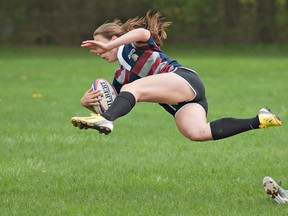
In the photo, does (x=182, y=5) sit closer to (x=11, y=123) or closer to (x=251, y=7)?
(x=251, y=7)

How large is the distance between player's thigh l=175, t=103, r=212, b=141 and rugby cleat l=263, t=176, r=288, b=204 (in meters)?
0.65

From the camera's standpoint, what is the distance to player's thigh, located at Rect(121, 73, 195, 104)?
19.9ft

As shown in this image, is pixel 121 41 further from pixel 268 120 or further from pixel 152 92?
pixel 268 120

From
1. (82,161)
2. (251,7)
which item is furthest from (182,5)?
(82,161)

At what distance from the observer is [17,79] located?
61.8ft

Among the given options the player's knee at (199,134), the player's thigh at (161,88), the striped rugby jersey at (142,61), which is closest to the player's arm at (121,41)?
the striped rugby jersey at (142,61)

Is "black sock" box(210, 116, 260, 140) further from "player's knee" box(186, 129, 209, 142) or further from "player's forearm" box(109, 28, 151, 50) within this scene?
"player's forearm" box(109, 28, 151, 50)

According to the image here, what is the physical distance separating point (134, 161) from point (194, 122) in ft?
6.17

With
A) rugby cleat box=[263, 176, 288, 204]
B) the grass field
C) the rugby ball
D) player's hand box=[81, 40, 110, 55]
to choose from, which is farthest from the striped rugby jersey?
rugby cleat box=[263, 176, 288, 204]

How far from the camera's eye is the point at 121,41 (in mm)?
5902

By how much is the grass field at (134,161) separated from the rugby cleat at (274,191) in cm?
9

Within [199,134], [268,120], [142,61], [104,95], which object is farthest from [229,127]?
[104,95]

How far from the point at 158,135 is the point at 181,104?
11.9ft

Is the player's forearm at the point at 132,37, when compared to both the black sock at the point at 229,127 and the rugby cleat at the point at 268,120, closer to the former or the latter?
the black sock at the point at 229,127
